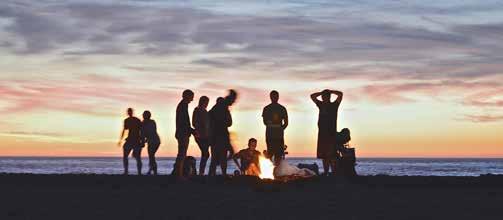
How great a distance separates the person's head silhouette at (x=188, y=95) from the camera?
18734mm

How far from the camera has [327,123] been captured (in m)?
18.9

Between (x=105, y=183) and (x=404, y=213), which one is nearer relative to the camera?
(x=404, y=213)

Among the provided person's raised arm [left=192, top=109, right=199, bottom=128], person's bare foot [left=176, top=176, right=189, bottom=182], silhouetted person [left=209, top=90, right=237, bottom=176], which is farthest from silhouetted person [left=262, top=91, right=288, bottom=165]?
person's bare foot [left=176, top=176, right=189, bottom=182]

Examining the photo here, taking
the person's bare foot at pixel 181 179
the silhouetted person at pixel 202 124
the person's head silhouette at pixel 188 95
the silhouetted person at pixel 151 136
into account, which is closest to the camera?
the person's bare foot at pixel 181 179

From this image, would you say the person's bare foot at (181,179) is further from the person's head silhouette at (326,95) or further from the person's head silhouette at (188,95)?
the person's head silhouette at (326,95)

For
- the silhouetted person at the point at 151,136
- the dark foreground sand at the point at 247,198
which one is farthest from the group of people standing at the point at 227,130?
the silhouetted person at the point at 151,136

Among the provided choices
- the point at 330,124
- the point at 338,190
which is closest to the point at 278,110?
the point at 330,124

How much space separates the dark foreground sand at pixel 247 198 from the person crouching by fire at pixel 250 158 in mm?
825

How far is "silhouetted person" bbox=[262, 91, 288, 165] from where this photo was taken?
19.1 metres

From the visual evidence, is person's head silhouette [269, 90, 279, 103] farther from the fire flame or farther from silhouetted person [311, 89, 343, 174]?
the fire flame

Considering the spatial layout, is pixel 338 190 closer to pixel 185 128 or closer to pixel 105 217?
pixel 185 128

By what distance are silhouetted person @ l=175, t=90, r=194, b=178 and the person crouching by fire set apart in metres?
1.29

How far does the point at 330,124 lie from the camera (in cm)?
1891

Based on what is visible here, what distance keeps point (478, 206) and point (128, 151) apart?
1097 cm
